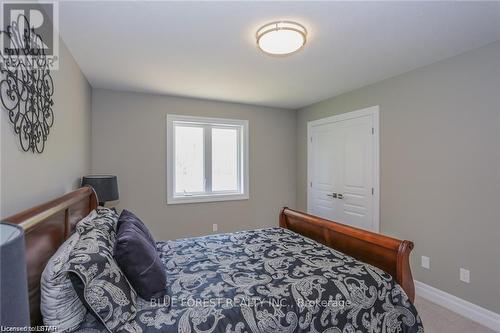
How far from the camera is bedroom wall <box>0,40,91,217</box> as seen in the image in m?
1.30

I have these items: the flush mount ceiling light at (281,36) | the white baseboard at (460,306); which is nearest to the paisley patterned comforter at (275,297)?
the white baseboard at (460,306)

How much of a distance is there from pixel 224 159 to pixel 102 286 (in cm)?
330

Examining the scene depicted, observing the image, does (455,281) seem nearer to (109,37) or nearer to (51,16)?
(109,37)

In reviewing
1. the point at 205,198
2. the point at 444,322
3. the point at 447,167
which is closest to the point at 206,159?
the point at 205,198

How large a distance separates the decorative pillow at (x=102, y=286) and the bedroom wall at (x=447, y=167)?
2839mm

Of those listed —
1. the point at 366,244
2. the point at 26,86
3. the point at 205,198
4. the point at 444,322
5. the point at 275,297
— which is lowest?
the point at 444,322

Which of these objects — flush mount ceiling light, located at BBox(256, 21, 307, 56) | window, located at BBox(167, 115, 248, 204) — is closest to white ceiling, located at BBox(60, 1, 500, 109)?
flush mount ceiling light, located at BBox(256, 21, 307, 56)

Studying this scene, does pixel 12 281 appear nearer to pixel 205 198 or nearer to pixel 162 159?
pixel 162 159

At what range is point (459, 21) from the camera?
1943 millimetres

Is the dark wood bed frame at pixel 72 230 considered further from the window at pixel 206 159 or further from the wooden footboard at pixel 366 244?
the window at pixel 206 159

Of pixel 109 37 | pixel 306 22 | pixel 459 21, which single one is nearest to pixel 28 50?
pixel 109 37

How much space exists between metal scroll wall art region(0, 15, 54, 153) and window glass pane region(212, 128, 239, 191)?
2643 millimetres

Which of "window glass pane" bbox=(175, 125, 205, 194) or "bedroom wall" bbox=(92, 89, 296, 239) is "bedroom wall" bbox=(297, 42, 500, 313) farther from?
"window glass pane" bbox=(175, 125, 205, 194)

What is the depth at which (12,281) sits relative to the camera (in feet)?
1.56
